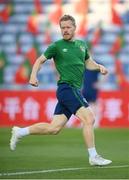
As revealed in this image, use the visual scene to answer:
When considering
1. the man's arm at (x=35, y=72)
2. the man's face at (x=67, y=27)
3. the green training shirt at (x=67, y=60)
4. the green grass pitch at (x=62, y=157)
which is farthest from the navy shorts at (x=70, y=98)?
the green grass pitch at (x=62, y=157)

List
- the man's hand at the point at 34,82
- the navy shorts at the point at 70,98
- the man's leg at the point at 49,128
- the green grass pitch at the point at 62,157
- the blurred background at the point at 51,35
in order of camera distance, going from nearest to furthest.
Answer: the green grass pitch at the point at 62,157 → the man's hand at the point at 34,82 → the navy shorts at the point at 70,98 → the man's leg at the point at 49,128 → the blurred background at the point at 51,35

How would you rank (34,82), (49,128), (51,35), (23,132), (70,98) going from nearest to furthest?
(34,82)
(70,98)
(49,128)
(23,132)
(51,35)

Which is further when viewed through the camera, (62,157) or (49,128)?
(62,157)

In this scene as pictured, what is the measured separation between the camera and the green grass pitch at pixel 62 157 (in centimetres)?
1077

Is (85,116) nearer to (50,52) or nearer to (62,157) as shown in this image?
(50,52)

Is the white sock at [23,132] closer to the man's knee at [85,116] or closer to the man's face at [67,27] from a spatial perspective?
the man's knee at [85,116]

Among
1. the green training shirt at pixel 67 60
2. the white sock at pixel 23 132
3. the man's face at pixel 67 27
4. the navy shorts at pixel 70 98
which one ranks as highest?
the man's face at pixel 67 27

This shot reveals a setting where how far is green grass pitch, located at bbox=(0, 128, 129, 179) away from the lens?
1077 centimetres

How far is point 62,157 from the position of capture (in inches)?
536

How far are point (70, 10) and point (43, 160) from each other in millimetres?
15413

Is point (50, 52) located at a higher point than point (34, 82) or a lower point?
higher

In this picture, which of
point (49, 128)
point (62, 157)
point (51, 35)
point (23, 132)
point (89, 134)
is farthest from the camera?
point (51, 35)

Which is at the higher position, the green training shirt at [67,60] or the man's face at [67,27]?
the man's face at [67,27]

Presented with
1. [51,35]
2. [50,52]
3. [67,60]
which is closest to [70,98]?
[67,60]
